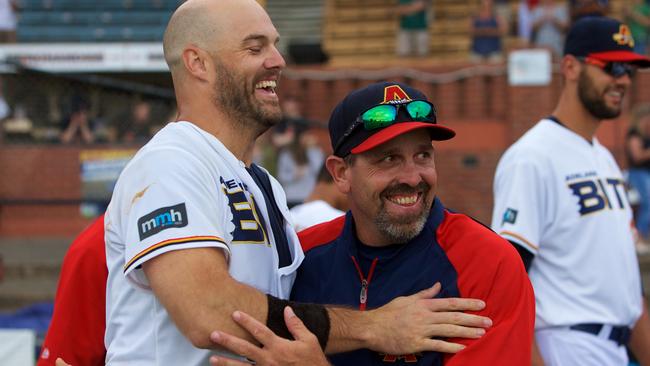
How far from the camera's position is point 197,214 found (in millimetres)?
2621

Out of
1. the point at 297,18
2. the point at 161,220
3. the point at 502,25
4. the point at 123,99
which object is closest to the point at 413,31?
the point at 502,25

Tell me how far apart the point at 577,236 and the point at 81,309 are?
2.15 m

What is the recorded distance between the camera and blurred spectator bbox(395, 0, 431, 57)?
1380cm

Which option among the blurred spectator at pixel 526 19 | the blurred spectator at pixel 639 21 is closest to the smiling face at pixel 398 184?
the blurred spectator at pixel 526 19

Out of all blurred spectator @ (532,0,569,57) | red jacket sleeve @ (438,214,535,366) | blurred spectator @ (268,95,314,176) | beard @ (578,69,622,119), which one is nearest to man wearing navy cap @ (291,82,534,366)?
red jacket sleeve @ (438,214,535,366)

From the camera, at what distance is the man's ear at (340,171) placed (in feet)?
10.1

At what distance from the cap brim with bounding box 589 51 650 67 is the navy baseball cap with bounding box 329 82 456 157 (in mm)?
1714

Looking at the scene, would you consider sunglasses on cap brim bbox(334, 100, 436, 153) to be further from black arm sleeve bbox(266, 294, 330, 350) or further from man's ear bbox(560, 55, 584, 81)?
man's ear bbox(560, 55, 584, 81)

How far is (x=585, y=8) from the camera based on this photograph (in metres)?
12.2

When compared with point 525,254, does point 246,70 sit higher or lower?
higher

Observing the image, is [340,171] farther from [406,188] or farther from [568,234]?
[568,234]

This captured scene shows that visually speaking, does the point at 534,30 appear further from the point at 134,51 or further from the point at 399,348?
the point at 399,348

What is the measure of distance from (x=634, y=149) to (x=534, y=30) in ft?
11.1

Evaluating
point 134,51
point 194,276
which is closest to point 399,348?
point 194,276
